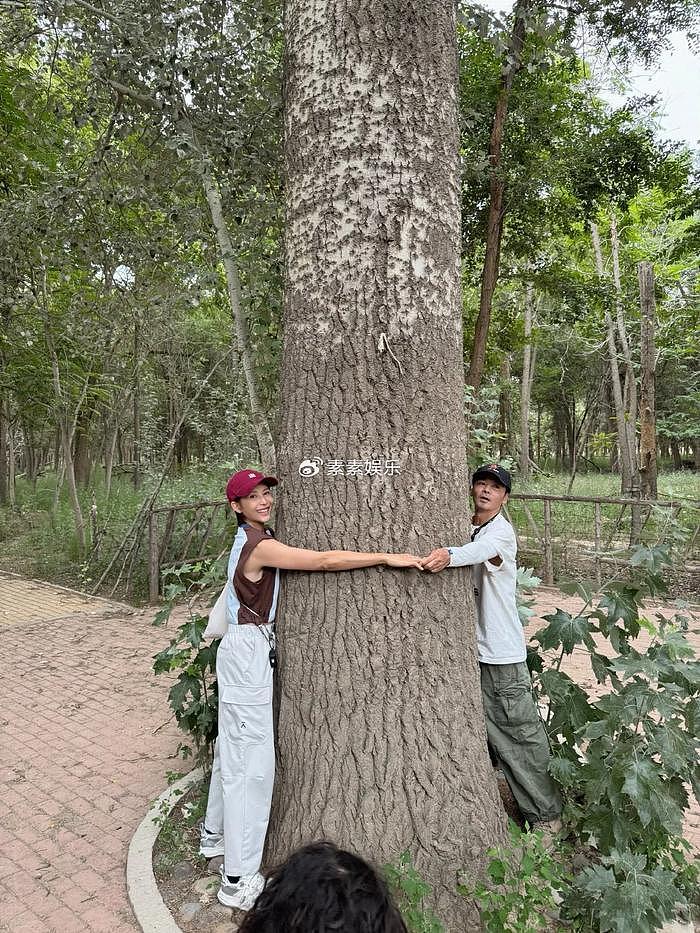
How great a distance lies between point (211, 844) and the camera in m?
2.96

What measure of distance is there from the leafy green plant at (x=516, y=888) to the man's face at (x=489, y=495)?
133cm

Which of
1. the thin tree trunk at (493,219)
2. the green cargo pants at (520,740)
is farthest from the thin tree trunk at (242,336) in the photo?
the thin tree trunk at (493,219)

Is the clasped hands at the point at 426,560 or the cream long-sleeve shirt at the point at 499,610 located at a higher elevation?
the clasped hands at the point at 426,560

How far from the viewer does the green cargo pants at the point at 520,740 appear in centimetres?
298

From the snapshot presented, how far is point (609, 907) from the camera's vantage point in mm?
2141

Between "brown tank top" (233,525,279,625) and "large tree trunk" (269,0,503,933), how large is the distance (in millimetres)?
118

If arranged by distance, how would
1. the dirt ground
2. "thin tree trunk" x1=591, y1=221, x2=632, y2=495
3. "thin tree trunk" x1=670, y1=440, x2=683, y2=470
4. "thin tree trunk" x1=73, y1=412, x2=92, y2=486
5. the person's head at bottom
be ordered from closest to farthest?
the person's head at bottom < the dirt ground < "thin tree trunk" x1=591, y1=221, x2=632, y2=495 < "thin tree trunk" x1=73, y1=412, x2=92, y2=486 < "thin tree trunk" x1=670, y1=440, x2=683, y2=470

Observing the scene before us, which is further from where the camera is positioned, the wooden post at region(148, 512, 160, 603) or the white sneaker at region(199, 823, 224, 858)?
the wooden post at region(148, 512, 160, 603)

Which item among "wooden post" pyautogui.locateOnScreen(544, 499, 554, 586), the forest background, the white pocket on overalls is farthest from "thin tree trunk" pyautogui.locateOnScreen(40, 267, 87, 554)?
the white pocket on overalls

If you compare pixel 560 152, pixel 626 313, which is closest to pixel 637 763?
pixel 560 152

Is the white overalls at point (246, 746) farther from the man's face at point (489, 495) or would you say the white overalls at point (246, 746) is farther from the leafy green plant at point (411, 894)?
the man's face at point (489, 495)

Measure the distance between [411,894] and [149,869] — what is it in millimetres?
1421

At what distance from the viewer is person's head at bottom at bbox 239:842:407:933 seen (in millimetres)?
1085

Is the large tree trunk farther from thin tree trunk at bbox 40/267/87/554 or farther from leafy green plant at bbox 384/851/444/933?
thin tree trunk at bbox 40/267/87/554
